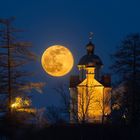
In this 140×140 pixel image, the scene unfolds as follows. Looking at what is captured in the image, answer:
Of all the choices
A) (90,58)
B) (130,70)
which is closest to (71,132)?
(130,70)

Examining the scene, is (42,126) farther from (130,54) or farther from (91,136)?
(130,54)

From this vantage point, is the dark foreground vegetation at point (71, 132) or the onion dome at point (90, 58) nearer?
the dark foreground vegetation at point (71, 132)

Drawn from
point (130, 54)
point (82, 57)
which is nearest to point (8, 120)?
point (130, 54)

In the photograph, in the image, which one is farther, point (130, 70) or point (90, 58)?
point (90, 58)

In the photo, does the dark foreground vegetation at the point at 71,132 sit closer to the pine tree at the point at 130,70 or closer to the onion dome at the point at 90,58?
the pine tree at the point at 130,70

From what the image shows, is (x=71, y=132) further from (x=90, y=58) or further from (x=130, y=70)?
(x=90, y=58)

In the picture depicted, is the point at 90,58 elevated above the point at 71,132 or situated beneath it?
elevated above

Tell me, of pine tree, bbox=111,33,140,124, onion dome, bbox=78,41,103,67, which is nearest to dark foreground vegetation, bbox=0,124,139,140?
pine tree, bbox=111,33,140,124

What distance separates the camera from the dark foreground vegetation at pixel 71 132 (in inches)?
1545

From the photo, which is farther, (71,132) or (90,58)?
(90,58)

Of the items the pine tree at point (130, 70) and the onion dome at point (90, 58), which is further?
the onion dome at point (90, 58)

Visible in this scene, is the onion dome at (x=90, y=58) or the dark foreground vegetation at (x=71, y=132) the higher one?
the onion dome at (x=90, y=58)

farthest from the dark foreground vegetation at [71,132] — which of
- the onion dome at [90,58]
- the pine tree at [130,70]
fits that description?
the onion dome at [90,58]

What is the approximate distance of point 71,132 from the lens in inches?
1654
